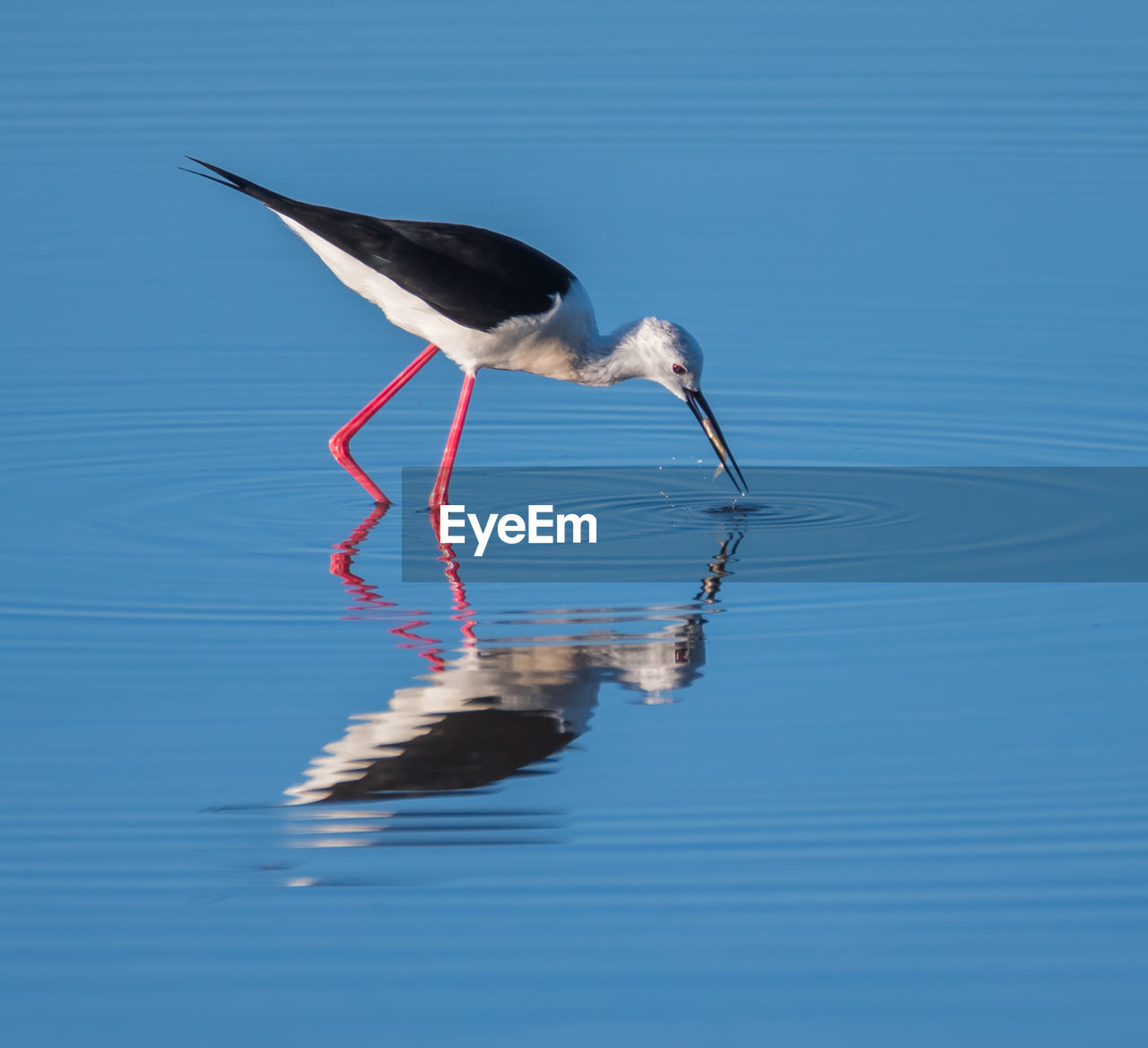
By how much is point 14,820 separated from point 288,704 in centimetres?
117

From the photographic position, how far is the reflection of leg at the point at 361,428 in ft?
32.3

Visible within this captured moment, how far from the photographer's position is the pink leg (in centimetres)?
973

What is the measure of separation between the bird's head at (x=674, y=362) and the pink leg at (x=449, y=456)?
2.70ft

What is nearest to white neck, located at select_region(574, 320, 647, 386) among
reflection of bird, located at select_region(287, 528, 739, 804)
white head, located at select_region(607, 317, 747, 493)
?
white head, located at select_region(607, 317, 747, 493)

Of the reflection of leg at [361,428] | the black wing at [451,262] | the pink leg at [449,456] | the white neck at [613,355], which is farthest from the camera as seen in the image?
the white neck at [613,355]

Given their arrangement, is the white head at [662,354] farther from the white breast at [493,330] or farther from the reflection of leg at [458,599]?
the reflection of leg at [458,599]

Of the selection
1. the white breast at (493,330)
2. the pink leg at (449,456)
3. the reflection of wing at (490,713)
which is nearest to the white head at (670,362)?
the white breast at (493,330)

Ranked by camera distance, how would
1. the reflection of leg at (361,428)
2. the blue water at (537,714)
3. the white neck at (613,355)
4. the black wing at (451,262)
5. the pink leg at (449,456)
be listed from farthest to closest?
the white neck at (613,355) < the reflection of leg at (361,428) < the pink leg at (449,456) < the black wing at (451,262) < the blue water at (537,714)

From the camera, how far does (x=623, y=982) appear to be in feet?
16.5

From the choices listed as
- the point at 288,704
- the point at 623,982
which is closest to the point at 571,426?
the point at 288,704

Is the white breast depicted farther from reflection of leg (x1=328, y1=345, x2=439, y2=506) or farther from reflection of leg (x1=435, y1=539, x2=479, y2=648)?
reflection of leg (x1=435, y1=539, x2=479, y2=648)

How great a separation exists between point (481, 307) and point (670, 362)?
3.28 feet

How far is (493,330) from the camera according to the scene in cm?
956

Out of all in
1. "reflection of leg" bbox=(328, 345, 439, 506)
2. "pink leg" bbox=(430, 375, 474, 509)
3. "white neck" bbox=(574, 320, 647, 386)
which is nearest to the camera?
"pink leg" bbox=(430, 375, 474, 509)
